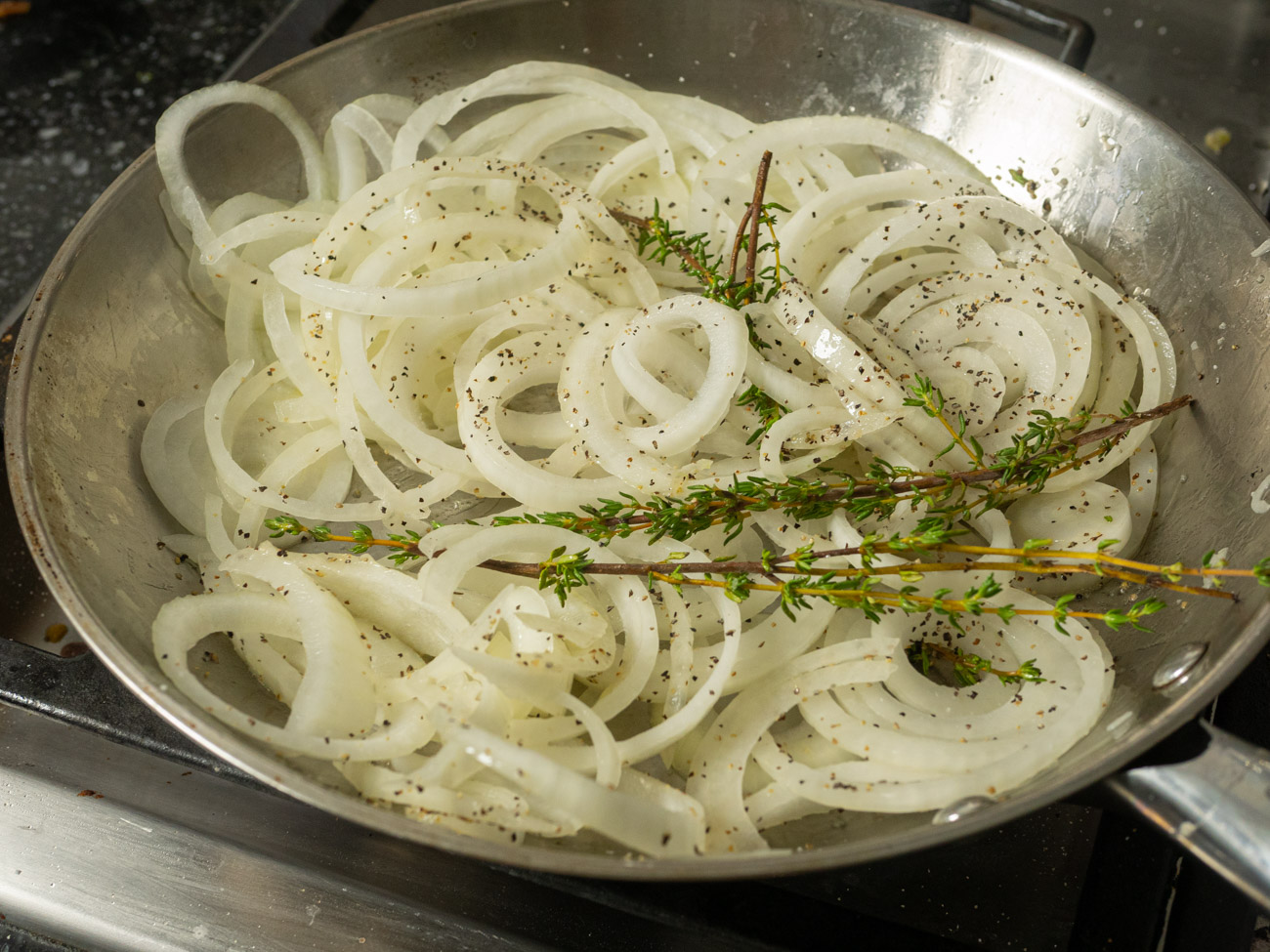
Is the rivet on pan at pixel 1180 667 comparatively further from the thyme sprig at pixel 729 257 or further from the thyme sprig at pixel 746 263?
the thyme sprig at pixel 729 257

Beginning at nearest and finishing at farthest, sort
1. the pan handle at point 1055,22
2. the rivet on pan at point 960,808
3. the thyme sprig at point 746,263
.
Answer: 1. the rivet on pan at point 960,808
2. the thyme sprig at point 746,263
3. the pan handle at point 1055,22

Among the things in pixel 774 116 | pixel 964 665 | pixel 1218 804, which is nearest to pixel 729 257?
pixel 774 116

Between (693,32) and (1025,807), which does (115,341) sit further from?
(1025,807)

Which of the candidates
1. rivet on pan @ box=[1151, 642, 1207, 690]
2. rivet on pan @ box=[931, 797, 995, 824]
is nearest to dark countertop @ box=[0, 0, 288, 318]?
rivet on pan @ box=[931, 797, 995, 824]

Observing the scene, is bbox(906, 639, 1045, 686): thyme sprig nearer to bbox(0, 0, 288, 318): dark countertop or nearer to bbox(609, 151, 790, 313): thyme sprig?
bbox(609, 151, 790, 313): thyme sprig

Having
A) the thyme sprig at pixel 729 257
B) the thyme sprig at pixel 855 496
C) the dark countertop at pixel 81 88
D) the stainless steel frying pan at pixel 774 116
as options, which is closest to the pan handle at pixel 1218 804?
the stainless steel frying pan at pixel 774 116

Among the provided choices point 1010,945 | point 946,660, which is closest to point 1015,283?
point 946,660
